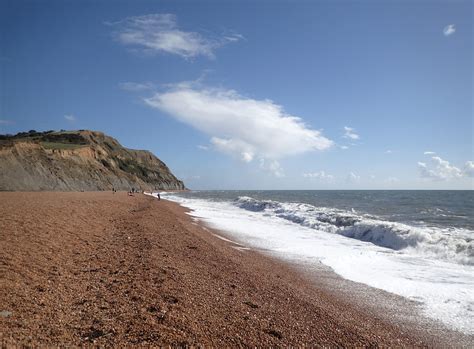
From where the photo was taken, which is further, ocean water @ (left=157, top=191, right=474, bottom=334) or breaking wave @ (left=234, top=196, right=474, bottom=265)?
breaking wave @ (left=234, top=196, right=474, bottom=265)

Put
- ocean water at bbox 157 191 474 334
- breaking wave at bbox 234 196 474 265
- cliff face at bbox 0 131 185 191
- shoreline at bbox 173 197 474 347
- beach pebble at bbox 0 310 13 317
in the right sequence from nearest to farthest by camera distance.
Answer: beach pebble at bbox 0 310 13 317, shoreline at bbox 173 197 474 347, ocean water at bbox 157 191 474 334, breaking wave at bbox 234 196 474 265, cliff face at bbox 0 131 185 191

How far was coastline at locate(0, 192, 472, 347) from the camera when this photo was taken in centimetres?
425

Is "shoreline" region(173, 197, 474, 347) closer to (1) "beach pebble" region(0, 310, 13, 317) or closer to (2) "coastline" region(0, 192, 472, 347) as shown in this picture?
(2) "coastline" region(0, 192, 472, 347)

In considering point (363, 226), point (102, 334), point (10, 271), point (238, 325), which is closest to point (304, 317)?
point (238, 325)

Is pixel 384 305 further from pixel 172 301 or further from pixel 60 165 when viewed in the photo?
pixel 60 165

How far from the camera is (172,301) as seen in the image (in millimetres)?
5324

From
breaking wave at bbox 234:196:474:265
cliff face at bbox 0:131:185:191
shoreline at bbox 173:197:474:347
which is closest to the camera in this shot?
shoreline at bbox 173:197:474:347

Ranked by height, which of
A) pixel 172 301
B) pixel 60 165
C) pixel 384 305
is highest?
pixel 60 165

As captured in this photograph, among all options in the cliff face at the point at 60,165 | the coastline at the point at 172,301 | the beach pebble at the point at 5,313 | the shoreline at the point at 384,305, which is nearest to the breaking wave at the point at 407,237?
the shoreline at the point at 384,305

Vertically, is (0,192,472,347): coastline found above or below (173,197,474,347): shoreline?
above

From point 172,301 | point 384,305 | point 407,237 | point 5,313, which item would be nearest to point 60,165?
point 407,237

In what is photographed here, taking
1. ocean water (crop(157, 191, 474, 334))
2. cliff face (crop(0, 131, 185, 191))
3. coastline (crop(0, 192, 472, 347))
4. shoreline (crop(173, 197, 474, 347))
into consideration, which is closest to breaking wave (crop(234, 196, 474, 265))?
ocean water (crop(157, 191, 474, 334))

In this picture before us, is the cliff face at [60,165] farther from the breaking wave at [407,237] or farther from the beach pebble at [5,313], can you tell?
the beach pebble at [5,313]

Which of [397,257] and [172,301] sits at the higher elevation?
[172,301]
